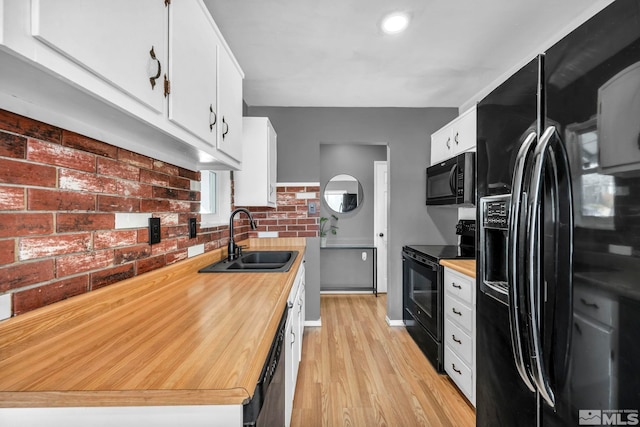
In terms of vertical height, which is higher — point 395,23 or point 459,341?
point 395,23

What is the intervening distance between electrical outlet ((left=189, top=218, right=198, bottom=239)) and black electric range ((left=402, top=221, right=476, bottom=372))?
1.73m

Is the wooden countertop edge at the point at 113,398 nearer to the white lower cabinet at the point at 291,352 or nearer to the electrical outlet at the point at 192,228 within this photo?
the white lower cabinet at the point at 291,352

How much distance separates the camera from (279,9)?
1.64 meters

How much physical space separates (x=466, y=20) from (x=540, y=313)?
1773mm

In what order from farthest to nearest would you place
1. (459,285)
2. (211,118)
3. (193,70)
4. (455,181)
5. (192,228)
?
1. (455,181)
2. (459,285)
3. (192,228)
4. (211,118)
5. (193,70)

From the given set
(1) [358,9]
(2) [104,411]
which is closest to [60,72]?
(2) [104,411]

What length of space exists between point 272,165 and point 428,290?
70.5 inches

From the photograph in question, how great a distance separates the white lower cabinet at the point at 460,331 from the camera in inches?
69.4

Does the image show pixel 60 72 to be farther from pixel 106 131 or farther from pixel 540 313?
pixel 540 313

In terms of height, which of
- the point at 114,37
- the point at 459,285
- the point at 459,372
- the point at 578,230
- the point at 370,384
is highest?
the point at 114,37

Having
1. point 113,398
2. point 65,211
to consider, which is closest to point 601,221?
point 113,398

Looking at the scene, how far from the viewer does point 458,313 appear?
1.92 meters

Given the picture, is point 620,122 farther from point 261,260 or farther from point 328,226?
point 328,226

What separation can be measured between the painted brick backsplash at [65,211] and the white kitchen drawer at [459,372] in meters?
1.93
